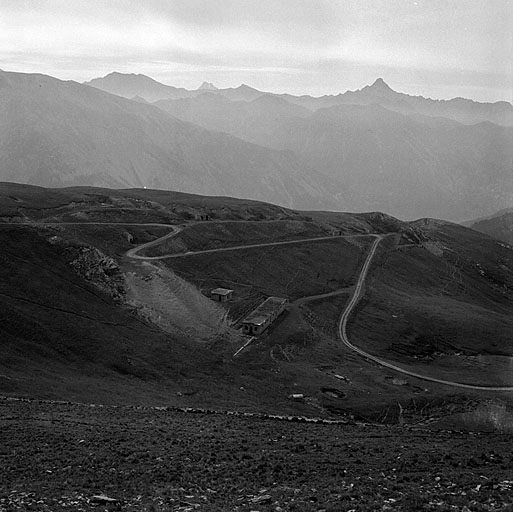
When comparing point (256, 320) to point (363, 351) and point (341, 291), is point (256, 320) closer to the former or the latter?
point (363, 351)

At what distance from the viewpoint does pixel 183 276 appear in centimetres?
10175

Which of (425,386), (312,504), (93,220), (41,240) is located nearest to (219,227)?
(93,220)

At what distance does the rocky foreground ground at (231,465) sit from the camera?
79.9 ft

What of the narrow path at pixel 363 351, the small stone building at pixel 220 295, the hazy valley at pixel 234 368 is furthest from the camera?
the small stone building at pixel 220 295

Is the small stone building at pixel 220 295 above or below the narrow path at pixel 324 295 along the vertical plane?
above

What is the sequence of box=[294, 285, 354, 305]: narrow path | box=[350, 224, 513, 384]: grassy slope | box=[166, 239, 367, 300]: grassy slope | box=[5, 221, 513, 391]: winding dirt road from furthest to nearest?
box=[294, 285, 354, 305]: narrow path < box=[166, 239, 367, 300]: grassy slope < box=[350, 224, 513, 384]: grassy slope < box=[5, 221, 513, 391]: winding dirt road

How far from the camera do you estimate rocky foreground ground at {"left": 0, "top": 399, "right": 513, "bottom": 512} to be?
24359 mm

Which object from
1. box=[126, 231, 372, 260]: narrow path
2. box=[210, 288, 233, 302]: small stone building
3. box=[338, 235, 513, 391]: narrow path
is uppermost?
box=[126, 231, 372, 260]: narrow path

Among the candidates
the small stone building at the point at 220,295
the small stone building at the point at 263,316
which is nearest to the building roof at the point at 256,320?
the small stone building at the point at 263,316

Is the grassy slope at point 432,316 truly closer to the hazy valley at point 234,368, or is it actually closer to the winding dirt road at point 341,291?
the hazy valley at point 234,368

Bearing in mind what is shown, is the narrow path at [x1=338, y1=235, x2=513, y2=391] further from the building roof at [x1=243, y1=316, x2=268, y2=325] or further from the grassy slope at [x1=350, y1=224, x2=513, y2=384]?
the building roof at [x1=243, y1=316, x2=268, y2=325]

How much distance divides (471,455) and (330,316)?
74.2 metres

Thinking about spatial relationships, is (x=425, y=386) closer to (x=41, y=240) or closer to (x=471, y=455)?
(x=471, y=455)

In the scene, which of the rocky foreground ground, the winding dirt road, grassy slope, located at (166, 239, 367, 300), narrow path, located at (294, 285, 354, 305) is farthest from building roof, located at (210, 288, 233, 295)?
the rocky foreground ground
